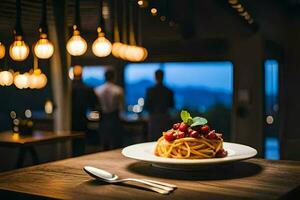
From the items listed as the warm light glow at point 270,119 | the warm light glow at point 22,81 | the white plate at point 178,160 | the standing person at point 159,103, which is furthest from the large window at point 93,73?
the white plate at point 178,160

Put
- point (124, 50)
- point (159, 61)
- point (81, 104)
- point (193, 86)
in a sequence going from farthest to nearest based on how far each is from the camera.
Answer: point (193, 86) < point (159, 61) < point (81, 104) < point (124, 50)

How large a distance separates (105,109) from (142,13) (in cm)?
247

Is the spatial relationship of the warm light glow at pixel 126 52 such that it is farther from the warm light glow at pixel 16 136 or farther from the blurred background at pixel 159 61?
the warm light glow at pixel 16 136

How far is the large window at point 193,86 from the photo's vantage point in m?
8.84

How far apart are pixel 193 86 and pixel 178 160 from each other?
1150cm

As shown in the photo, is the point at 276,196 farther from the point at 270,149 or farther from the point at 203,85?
the point at 203,85

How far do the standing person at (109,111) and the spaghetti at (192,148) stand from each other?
169 inches

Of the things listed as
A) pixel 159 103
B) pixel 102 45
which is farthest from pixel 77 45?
pixel 159 103

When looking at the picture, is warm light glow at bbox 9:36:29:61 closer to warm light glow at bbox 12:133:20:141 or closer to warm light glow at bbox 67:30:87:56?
warm light glow at bbox 67:30:87:56

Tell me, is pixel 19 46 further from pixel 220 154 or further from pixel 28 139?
pixel 220 154

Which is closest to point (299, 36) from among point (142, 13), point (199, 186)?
point (142, 13)

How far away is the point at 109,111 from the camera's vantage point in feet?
20.2

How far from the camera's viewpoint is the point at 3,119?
8250mm

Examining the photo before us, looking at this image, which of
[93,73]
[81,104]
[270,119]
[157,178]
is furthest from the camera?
[93,73]
